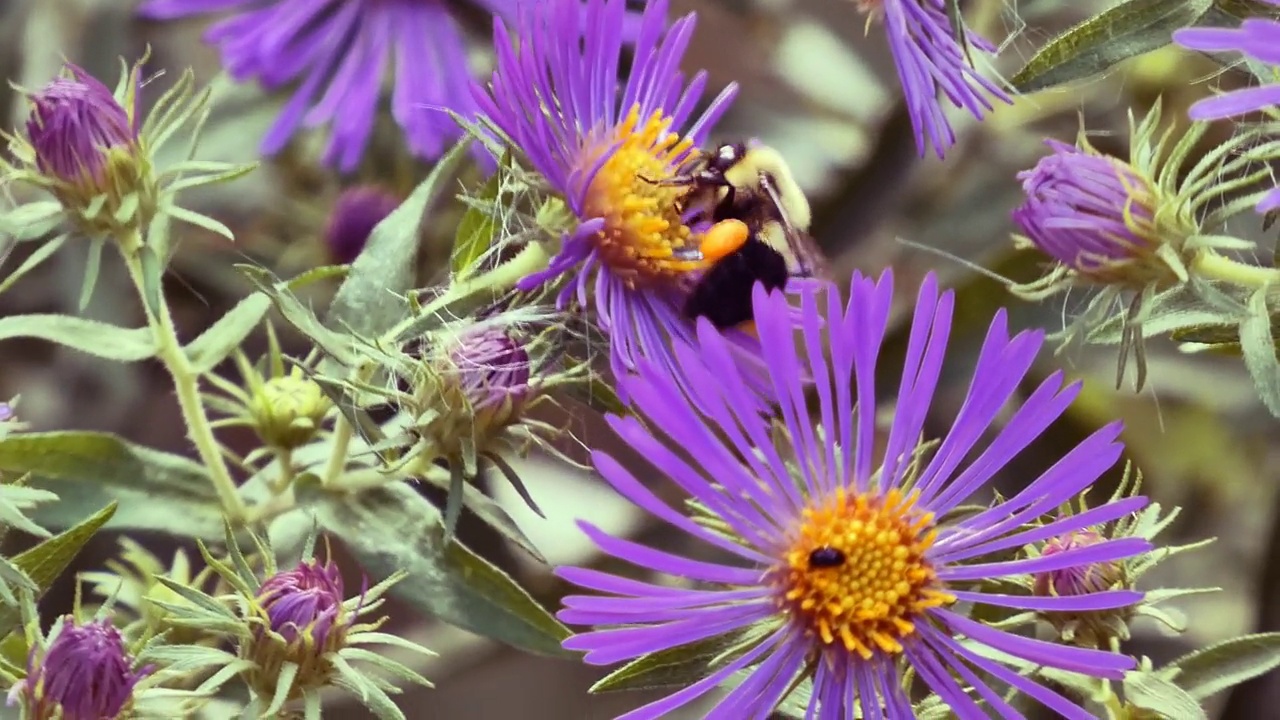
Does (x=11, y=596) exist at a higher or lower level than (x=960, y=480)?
higher

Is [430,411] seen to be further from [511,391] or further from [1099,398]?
[1099,398]

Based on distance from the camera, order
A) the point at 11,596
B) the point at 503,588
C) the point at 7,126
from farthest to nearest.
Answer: the point at 7,126
the point at 503,588
the point at 11,596

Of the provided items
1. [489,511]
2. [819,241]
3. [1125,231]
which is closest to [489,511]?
[489,511]

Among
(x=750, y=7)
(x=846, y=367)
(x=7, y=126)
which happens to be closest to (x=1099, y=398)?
(x=750, y=7)

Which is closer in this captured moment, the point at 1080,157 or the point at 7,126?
the point at 1080,157

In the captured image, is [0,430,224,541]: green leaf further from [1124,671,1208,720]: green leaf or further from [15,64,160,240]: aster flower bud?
[1124,671,1208,720]: green leaf

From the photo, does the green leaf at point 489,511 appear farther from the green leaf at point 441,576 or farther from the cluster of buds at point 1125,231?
the cluster of buds at point 1125,231

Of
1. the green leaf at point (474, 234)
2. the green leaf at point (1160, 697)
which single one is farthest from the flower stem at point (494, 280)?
the green leaf at point (1160, 697)
